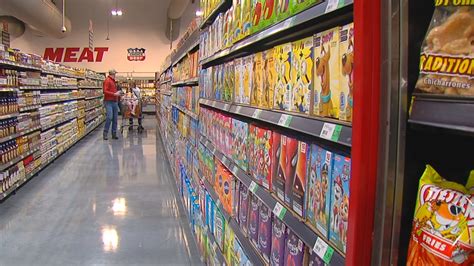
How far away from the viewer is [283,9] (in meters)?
1.52

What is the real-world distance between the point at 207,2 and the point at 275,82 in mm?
1835

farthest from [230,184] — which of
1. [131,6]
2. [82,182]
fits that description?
[131,6]

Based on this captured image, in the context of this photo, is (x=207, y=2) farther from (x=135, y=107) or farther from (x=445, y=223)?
(x=135, y=107)

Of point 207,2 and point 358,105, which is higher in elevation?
point 207,2

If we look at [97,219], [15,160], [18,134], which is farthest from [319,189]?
[18,134]

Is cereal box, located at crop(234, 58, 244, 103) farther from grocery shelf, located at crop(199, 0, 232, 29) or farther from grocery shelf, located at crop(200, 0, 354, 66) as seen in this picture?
grocery shelf, located at crop(199, 0, 232, 29)

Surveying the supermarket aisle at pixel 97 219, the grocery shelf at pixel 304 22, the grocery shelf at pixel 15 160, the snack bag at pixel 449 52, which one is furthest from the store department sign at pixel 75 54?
the snack bag at pixel 449 52

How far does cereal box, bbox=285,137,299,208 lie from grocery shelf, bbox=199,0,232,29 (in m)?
1.45

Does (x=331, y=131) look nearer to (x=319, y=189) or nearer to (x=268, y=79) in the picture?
(x=319, y=189)

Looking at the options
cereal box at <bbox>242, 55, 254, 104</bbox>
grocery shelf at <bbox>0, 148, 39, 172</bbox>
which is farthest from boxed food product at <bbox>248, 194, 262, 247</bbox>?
grocery shelf at <bbox>0, 148, 39, 172</bbox>

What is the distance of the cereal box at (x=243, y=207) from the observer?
6.85ft

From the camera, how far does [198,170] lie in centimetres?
368

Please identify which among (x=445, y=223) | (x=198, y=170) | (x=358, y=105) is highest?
(x=358, y=105)

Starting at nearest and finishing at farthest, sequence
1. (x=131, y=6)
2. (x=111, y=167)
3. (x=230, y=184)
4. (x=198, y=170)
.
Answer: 1. (x=230, y=184)
2. (x=198, y=170)
3. (x=111, y=167)
4. (x=131, y=6)
